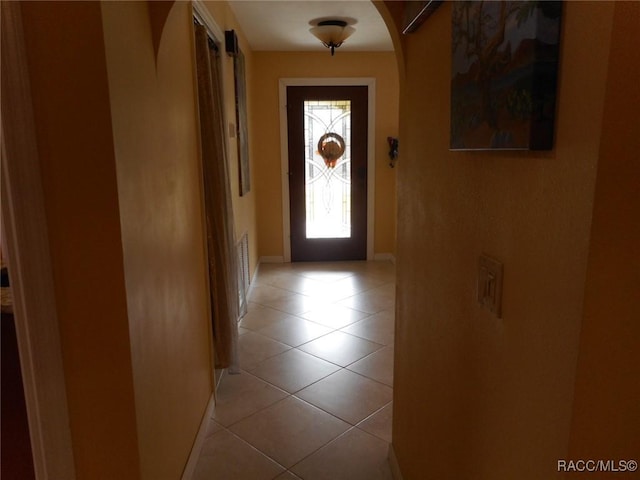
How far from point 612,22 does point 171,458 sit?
1.79m

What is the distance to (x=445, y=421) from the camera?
4.24 feet

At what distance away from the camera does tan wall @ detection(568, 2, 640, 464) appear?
59 centimetres

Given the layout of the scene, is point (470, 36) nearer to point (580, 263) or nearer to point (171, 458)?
point (580, 263)

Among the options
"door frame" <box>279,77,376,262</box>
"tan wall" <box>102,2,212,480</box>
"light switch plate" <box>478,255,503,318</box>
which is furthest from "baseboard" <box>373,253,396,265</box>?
"light switch plate" <box>478,255,503,318</box>

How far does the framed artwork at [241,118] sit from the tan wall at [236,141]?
0.29 ft

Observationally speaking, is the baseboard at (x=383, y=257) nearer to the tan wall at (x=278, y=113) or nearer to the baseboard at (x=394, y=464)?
the tan wall at (x=278, y=113)

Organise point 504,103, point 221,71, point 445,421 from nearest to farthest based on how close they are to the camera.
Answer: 1. point 504,103
2. point 445,421
3. point 221,71

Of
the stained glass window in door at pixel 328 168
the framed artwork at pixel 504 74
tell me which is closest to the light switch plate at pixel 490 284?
the framed artwork at pixel 504 74

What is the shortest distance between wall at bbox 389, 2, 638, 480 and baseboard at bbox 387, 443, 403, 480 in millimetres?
148

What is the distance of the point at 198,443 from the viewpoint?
2.05 m

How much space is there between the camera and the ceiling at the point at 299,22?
11.2 ft

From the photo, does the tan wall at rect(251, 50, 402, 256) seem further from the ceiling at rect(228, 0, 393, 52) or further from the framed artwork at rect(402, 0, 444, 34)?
the framed artwork at rect(402, 0, 444, 34)

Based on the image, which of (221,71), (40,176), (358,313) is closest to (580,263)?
(40,176)

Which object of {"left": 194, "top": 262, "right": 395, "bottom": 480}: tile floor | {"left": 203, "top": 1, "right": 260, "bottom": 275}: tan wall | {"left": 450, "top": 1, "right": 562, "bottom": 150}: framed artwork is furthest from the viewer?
{"left": 203, "top": 1, "right": 260, "bottom": 275}: tan wall
